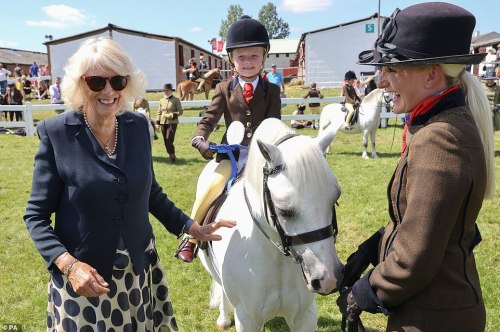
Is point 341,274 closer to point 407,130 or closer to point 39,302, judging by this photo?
point 407,130

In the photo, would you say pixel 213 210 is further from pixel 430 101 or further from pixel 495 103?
pixel 495 103

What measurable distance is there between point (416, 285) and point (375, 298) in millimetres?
158

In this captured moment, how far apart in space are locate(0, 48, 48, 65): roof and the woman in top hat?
47.1 meters

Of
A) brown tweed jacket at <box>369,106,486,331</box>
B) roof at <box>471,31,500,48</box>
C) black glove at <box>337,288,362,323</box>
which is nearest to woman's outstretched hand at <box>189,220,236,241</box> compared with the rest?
black glove at <box>337,288,362,323</box>

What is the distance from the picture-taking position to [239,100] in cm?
336

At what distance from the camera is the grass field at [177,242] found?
3971mm

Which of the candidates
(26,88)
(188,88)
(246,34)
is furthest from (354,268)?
(26,88)

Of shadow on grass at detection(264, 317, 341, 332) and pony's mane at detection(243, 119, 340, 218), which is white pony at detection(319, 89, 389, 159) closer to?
shadow on grass at detection(264, 317, 341, 332)

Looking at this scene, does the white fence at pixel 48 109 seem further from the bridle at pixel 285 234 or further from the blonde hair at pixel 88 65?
the bridle at pixel 285 234

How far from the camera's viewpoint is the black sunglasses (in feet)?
6.49

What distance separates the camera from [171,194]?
26.2 ft

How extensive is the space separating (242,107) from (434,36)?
2.07 m

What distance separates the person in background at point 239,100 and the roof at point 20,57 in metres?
45.0

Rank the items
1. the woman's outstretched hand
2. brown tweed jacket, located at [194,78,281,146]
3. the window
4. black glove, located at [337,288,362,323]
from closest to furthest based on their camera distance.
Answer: black glove, located at [337,288,362,323] < the woman's outstretched hand < brown tweed jacket, located at [194,78,281,146] < the window
